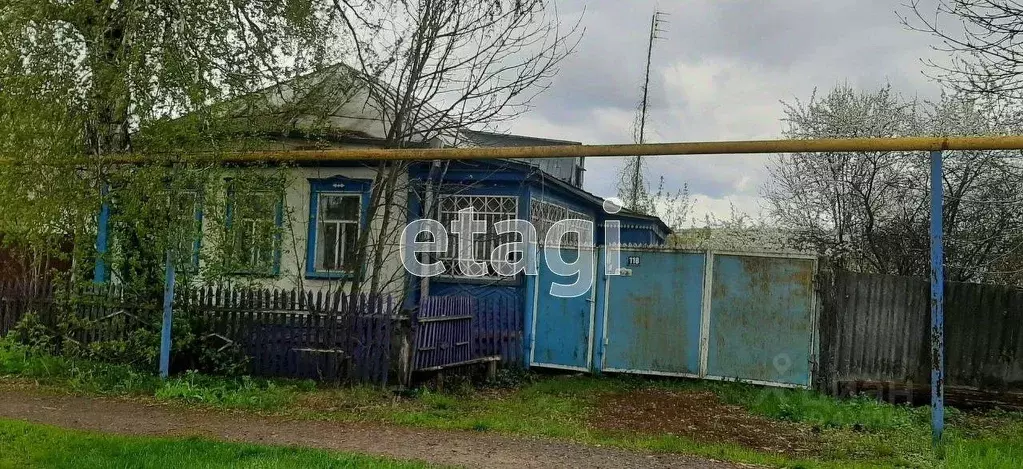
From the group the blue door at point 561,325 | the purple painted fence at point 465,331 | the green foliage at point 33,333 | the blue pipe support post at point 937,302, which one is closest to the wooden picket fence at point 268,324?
the green foliage at point 33,333

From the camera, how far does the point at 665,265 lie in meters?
11.1

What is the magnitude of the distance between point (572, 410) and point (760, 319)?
3171mm

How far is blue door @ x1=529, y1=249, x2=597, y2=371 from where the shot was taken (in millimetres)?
11383

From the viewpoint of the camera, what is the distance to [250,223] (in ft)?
32.8

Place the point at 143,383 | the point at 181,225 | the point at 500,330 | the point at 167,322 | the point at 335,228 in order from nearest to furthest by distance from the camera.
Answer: the point at 143,383 < the point at 181,225 < the point at 167,322 < the point at 500,330 < the point at 335,228

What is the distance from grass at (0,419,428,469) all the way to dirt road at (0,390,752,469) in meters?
0.40

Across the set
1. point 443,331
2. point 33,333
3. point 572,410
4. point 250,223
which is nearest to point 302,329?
point 250,223

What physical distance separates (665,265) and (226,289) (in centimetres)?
586

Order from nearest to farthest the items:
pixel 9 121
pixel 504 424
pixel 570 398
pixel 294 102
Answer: pixel 504 424 → pixel 9 121 → pixel 570 398 → pixel 294 102

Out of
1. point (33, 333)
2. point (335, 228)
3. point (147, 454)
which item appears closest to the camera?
point (147, 454)

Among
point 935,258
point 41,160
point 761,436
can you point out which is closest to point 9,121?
point 41,160

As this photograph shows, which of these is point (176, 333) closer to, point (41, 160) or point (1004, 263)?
point (41, 160)

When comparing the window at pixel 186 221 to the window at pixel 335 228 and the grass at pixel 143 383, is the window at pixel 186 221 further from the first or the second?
the window at pixel 335 228

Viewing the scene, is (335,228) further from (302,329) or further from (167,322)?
(167,322)
